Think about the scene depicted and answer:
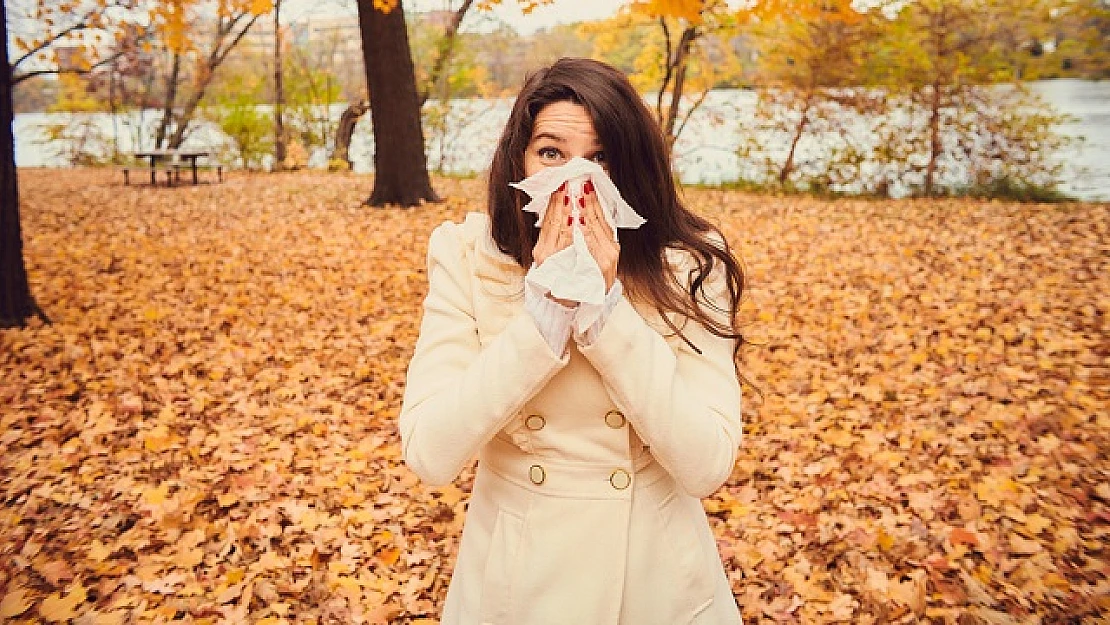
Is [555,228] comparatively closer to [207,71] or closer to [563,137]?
[563,137]

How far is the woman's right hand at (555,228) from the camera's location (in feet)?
3.92

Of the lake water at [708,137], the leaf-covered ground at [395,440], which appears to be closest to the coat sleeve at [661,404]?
the leaf-covered ground at [395,440]

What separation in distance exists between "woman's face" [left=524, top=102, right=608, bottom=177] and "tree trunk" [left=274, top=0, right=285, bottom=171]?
18.9m

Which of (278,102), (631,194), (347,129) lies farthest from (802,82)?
(278,102)

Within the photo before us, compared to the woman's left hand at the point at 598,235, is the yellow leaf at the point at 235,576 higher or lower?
lower

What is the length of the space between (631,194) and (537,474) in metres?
0.57

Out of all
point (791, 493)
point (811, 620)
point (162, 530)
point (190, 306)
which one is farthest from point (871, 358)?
point (190, 306)

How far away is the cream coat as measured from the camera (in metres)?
1.23

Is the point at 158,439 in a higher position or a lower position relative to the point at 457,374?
lower

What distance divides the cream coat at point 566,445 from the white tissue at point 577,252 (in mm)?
77

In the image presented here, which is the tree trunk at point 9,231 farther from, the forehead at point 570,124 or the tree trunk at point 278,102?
the tree trunk at point 278,102

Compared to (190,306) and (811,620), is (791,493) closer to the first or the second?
(811,620)

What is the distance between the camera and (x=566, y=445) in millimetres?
1341

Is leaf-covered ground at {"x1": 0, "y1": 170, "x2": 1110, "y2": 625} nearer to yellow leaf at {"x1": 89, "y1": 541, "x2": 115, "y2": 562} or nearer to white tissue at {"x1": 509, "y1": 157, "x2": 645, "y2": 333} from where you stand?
yellow leaf at {"x1": 89, "y1": 541, "x2": 115, "y2": 562}
